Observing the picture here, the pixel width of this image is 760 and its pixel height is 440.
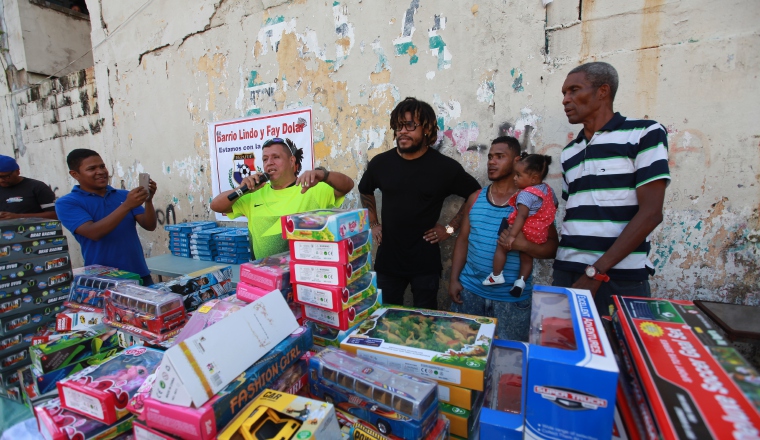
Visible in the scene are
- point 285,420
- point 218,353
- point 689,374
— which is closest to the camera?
point 689,374

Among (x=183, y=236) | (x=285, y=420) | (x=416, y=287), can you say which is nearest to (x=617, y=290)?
(x=416, y=287)

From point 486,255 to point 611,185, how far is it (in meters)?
0.78

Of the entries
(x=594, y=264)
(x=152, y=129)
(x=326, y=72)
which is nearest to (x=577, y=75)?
(x=594, y=264)

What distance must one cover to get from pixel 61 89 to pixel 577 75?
805cm

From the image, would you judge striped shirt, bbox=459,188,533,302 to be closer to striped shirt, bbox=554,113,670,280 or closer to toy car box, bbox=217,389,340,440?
striped shirt, bbox=554,113,670,280

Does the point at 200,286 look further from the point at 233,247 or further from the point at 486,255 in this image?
the point at 233,247

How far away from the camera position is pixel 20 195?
362cm

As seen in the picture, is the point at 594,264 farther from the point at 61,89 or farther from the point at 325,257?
the point at 61,89

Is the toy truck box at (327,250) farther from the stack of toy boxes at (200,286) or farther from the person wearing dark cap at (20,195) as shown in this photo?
→ the person wearing dark cap at (20,195)

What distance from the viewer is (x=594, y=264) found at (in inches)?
66.4

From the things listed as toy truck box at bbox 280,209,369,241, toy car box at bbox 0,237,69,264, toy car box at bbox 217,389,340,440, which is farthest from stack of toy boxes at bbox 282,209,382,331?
toy car box at bbox 0,237,69,264

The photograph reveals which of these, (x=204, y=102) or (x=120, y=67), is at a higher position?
(x=120, y=67)

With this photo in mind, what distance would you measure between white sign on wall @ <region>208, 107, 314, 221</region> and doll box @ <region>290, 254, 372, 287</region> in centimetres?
221

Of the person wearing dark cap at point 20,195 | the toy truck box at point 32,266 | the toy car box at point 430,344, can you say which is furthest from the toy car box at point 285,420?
the person wearing dark cap at point 20,195
